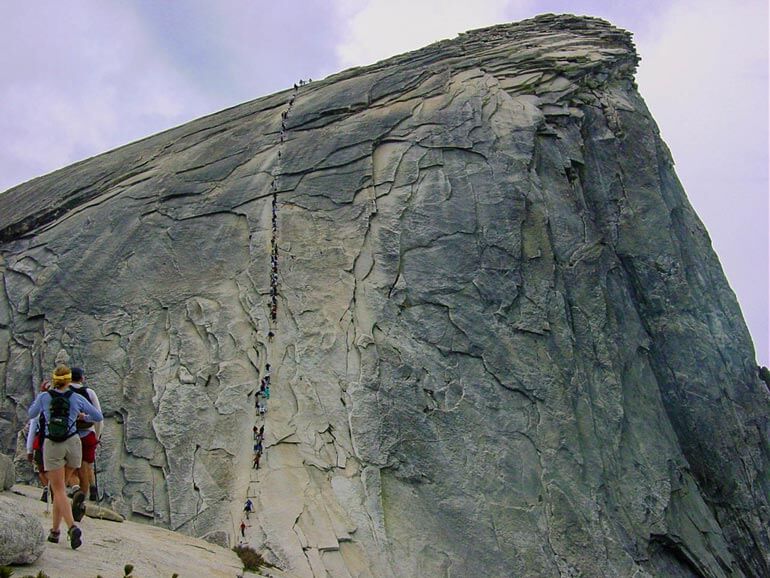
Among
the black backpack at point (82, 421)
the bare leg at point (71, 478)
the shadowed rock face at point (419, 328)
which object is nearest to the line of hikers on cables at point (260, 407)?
the shadowed rock face at point (419, 328)

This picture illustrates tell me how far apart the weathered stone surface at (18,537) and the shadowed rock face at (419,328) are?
961 cm

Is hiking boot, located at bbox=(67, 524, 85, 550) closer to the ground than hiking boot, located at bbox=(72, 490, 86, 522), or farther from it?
closer to the ground

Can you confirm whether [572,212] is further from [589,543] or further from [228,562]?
[228,562]

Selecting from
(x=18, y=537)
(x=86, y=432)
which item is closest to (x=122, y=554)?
(x=86, y=432)

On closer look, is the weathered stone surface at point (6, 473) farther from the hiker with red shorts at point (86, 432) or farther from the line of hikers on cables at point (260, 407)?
the line of hikers on cables at point (260, 407)

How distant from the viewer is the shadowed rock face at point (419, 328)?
70.7 ft

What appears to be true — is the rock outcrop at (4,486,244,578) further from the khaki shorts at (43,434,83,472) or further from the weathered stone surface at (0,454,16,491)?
the khaki shorts at (43,434,83,472)

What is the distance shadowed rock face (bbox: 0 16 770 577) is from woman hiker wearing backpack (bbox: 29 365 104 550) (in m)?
8.78

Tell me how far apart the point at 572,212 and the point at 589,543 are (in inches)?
421

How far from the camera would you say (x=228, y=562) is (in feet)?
51.4

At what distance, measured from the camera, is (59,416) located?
35.4 ft

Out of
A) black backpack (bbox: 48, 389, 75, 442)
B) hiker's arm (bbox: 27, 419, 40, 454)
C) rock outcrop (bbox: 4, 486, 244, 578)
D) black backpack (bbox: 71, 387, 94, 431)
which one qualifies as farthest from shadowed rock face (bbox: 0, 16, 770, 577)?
black backpack (bbox: 48, 389, 75, 442)

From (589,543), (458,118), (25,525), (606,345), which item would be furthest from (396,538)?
(458,118)

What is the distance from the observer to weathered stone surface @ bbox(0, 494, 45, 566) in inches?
372
